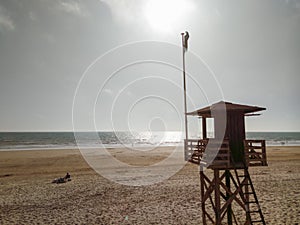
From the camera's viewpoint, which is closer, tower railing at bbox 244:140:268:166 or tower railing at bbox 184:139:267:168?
tower railing at bbox 184:139:267:168

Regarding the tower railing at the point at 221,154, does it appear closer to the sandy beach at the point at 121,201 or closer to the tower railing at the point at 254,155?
the tower railing at the point at 254,155

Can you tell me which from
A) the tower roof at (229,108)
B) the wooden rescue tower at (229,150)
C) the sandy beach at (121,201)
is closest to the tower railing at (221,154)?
the wooden rescue tower at (229,150)

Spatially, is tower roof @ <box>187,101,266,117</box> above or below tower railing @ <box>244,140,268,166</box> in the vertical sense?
above

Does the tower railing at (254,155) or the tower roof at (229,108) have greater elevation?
the tower roof at (229,108)

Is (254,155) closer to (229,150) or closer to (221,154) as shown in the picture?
(229,150)

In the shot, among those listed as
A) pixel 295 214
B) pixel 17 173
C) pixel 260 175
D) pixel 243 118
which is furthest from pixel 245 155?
pixel 17 173

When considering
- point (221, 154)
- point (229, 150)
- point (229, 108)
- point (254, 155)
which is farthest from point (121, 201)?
point (229, 108)

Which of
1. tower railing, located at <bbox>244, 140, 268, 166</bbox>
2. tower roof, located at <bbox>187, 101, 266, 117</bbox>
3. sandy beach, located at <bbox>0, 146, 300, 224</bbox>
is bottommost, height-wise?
sandy beach, located at <bbox>0, 146, 300, 224</bbox>

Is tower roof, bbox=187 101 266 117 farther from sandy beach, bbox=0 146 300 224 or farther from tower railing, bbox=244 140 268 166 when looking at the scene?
sandy beach, bbox=0 146 300 224

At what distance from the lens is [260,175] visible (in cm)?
2716

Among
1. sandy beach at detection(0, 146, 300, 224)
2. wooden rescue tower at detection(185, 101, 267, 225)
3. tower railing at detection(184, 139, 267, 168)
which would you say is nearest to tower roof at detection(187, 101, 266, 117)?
wooden rescue tower at detection(185, 101, 267, 225)

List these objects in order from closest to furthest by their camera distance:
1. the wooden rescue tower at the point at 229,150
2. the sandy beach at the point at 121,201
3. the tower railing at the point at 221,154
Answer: the tower railing at the point at 221,154 < the wooden rescue tower at the point at 229,150 < the sandy beach at the point at 121,201

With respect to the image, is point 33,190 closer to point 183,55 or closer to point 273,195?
point 183,55

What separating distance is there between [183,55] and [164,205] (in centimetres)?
990
